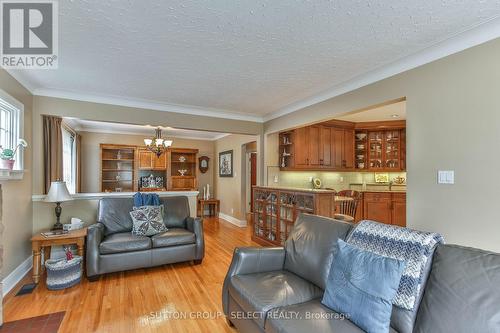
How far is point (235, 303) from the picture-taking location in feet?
6.33

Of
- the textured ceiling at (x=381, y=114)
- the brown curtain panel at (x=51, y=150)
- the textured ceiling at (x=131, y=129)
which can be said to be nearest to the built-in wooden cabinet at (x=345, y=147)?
the textured ceiling at (x=381, y=114)

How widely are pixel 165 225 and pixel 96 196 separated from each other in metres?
1.16

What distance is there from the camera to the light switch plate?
218cm

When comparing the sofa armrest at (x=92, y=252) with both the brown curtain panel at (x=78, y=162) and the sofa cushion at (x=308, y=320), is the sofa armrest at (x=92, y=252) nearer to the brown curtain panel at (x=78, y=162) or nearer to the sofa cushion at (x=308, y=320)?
the sofa cushion at (x=308, y=320)

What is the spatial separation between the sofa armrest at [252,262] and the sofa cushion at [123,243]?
5.14 feet

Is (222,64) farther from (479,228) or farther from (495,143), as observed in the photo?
(479,228)

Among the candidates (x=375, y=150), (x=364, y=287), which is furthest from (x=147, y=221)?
(x=375, y=150)

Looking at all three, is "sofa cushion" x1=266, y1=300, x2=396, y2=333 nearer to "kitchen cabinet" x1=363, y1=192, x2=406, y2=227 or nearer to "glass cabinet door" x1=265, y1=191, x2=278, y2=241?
"glass cabinet door" x1=265, y1=191, x2=278, y2=241

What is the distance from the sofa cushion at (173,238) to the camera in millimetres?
3275

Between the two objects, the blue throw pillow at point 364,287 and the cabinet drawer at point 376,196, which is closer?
the blue throw pillow at point 364,287

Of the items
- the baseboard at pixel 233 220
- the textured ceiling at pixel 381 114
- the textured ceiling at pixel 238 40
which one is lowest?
the baseboard at pixel 233 220

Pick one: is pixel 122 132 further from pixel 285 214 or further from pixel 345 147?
pixel 345 147

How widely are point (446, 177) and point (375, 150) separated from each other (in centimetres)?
377

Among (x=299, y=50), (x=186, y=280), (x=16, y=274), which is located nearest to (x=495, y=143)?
(x=299, y=50)
